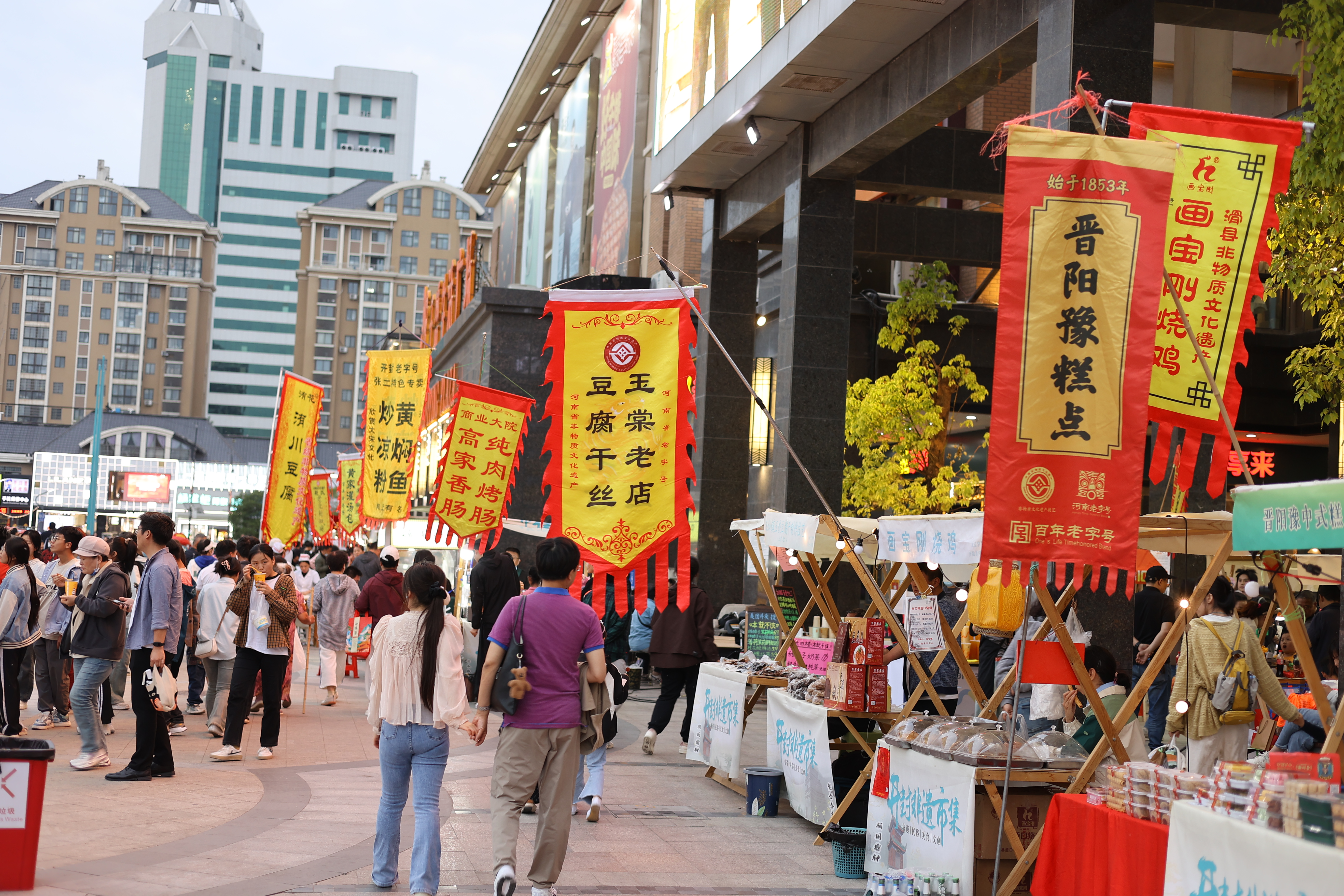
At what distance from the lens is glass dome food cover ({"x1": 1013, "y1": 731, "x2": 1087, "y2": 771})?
272 inches

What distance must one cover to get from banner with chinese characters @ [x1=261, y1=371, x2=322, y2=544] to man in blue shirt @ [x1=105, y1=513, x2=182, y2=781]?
9609mm

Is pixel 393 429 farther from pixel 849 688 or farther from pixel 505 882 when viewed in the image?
pixel 505 882

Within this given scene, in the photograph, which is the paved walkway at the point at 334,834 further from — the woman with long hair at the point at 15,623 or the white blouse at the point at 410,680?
the white blouse at the point at 410,680

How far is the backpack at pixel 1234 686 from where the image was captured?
320 inches

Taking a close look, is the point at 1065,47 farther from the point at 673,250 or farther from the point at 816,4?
the point at 673,250

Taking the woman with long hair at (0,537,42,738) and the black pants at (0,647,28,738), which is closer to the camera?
the woman with long hair at (0,537,42,738)

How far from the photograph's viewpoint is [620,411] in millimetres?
8766

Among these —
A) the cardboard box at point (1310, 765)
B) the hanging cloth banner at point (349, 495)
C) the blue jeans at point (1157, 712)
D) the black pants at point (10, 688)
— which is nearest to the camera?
the cardboard box at point (1310, 765)

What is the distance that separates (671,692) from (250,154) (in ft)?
475

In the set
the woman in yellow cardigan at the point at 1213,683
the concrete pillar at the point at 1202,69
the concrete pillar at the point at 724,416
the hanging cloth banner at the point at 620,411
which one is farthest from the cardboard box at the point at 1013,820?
the concrete pillar at the point at 1202,69

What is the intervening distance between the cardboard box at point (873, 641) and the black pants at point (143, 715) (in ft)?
18.1

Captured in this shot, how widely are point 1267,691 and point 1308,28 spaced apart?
647 centimetres

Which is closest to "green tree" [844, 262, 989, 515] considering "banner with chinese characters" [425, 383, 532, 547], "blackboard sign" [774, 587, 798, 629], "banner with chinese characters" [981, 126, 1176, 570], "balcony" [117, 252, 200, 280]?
"blackboard sign" [774, 587, 798, 629]

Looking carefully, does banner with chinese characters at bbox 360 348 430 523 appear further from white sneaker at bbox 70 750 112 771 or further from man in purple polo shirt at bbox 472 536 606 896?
man in purple polo shirt at bbox 472 536 606 896
